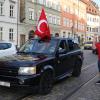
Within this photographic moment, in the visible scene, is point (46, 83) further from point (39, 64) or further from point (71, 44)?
point (71, 44)

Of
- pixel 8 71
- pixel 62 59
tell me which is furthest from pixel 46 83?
pixel 62 59

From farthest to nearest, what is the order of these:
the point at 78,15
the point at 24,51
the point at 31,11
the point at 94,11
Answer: the point at 94,11 < the point at 78,15 < the point at 31,11 < the point at 24,51

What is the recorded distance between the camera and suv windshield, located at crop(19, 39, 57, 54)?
1019cm

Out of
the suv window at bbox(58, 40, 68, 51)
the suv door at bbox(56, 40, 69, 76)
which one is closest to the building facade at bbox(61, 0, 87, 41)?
the suv window at bbox(58, 40, 68, 51)

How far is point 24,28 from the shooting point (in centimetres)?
4488

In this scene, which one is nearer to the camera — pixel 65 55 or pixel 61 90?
pixel 61 90

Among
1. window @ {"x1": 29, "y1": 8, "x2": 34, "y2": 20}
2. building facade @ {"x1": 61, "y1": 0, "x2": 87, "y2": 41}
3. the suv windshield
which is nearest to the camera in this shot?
the suv windshield

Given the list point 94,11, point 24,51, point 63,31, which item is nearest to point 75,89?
point 24,51

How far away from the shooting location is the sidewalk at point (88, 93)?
28.7 feet

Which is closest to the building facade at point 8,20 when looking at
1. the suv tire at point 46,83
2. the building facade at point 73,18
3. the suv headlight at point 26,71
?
the building facade at point 73,18

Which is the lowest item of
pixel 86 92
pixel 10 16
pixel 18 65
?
pixel 86 92

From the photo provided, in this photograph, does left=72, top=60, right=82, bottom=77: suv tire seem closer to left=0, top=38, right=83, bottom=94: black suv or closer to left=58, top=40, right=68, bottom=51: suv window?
left=0, top=38, right=83, bottom=94: black suv

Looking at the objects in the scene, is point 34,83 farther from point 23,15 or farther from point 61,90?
point 23,15

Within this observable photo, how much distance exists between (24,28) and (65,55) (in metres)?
34.4
